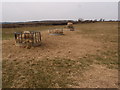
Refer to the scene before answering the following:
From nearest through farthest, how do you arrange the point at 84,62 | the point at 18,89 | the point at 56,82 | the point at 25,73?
the point at 18,89 → the point at 56,82 → the point at 25,73 → the point at 84,62

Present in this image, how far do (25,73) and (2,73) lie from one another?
3.67 feet

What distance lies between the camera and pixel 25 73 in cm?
586

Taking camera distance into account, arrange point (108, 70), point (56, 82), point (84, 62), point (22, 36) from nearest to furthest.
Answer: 1. point (56, 82)
2. point (108, 70)
3. point (84, 62)
4. point (22, 36)

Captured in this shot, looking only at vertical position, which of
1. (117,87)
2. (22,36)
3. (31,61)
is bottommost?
(117,87)

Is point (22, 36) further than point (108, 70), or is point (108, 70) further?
point (22, 36)

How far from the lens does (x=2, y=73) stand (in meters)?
5.88

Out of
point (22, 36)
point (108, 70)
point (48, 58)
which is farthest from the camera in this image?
point (22, 36)

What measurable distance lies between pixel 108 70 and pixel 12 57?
237 inches

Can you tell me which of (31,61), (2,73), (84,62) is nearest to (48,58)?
(31,61)

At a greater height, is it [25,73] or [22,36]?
[22,36]

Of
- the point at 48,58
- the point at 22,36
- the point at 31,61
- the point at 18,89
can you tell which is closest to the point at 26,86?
the point at 18,89

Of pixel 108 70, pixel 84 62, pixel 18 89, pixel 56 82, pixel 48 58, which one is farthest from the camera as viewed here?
pixel 48 58

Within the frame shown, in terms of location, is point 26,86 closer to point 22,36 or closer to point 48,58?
point 48,58

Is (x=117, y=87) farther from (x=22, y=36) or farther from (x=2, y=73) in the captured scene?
(x=22, y=36)
